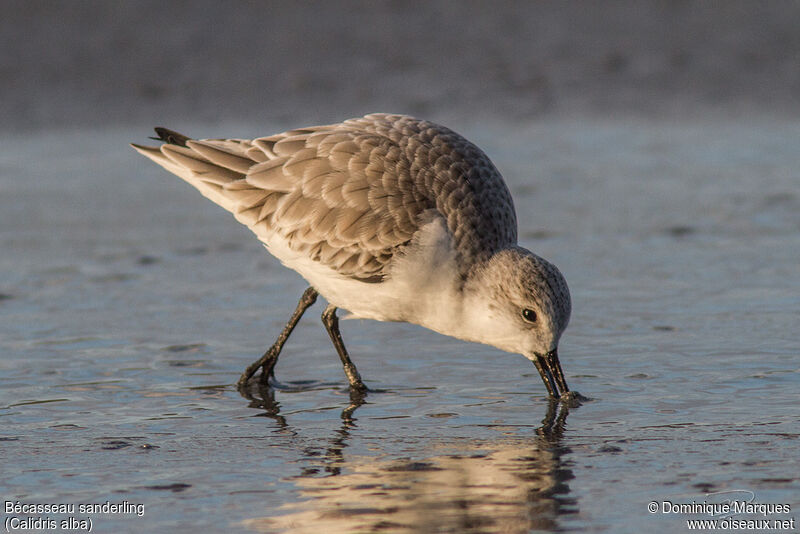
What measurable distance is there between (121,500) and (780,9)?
45.1 ft

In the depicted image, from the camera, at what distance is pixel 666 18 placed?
56.4 ft

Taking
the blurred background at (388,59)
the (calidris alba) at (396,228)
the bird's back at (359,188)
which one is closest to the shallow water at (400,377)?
the (calidris alba) at (396,228)

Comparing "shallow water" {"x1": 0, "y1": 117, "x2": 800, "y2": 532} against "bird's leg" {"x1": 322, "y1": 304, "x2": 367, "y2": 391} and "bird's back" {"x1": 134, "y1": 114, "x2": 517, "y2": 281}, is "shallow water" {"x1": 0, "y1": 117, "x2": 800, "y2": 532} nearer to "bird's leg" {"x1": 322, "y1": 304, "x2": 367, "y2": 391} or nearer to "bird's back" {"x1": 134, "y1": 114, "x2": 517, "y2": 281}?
"bird's leg" {"x1": 322, "y1": 304, "x2": 367, "y2": 391}

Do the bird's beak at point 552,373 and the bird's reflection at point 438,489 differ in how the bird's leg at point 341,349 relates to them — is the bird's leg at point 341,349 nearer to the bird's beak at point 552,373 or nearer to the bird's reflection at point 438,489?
the bird's reflection at point 438,489

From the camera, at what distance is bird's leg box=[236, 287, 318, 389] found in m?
8.09

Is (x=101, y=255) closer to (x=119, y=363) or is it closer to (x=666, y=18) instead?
(x=119, y=363)

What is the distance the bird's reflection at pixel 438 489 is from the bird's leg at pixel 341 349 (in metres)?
0.79

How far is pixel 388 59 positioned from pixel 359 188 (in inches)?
353

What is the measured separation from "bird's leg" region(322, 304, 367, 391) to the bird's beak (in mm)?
1101

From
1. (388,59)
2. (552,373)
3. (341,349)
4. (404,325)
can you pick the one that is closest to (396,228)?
(341,349)

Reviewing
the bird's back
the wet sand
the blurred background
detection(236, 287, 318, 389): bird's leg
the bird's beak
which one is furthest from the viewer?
the blurred background

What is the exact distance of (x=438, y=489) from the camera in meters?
6.13

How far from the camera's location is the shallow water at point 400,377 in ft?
19.9

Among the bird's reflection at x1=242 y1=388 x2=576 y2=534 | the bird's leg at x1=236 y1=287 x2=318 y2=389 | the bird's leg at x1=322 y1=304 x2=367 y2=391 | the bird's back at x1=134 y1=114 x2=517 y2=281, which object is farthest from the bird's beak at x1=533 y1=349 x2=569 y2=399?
the bird's leg at x1=236 y1=287 x2=318 y2=389
